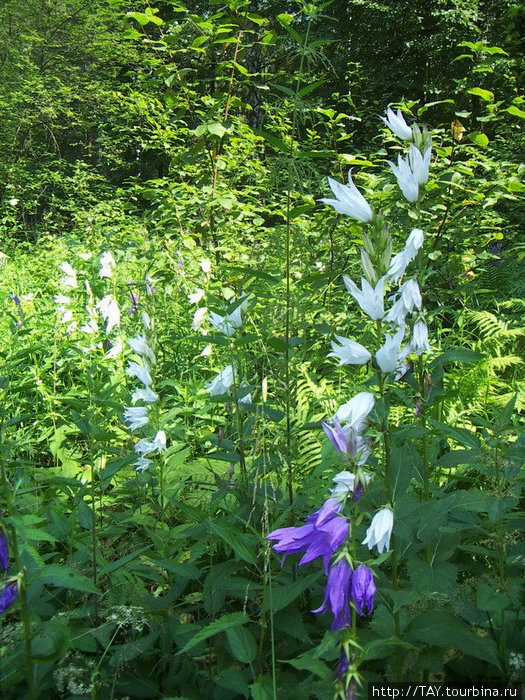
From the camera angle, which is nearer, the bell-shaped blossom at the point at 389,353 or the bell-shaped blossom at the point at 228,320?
the bell-shaped blossom at the point at 389,353

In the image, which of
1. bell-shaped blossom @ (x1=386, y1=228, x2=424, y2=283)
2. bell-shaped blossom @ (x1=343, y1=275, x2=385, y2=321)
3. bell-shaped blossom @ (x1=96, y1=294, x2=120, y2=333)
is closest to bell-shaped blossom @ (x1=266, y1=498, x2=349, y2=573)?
bell-shaped blossom @ (x1=343, y1=275, x2=385, y2=321)

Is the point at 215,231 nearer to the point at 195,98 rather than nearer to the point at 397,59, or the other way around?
the point at 195,98

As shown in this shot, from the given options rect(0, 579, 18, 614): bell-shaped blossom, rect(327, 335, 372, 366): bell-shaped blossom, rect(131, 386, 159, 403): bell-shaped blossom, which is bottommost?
rect(131, 386, 159, 403): bell-shaped blossom

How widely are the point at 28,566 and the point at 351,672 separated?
2.42 ft

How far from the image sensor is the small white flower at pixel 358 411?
0.97 meters

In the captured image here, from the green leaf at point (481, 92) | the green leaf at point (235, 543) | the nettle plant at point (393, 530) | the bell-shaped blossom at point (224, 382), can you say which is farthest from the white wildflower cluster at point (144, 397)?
the green leaf at point (481, 92)

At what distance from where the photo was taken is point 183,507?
5.24ft

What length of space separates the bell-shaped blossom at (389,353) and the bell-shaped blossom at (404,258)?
0.15 m

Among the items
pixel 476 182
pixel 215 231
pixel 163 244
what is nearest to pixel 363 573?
pixel 476 182

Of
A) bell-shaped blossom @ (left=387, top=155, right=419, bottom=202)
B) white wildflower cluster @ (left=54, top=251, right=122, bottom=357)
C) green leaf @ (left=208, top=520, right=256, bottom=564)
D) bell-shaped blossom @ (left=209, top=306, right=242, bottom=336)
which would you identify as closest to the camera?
green leaf @ (left=208, top=520, right=256, bottom=564)

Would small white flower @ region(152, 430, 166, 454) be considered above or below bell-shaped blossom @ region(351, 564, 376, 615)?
below

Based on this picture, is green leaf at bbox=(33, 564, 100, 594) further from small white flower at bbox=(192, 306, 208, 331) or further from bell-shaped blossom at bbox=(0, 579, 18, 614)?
small white flower at bbox=(192, 306, 208, 331)

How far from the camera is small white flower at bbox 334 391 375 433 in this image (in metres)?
0.97

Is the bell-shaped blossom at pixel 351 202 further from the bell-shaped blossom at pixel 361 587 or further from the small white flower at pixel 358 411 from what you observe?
the bell-shaped blossom at pixel 361 587
